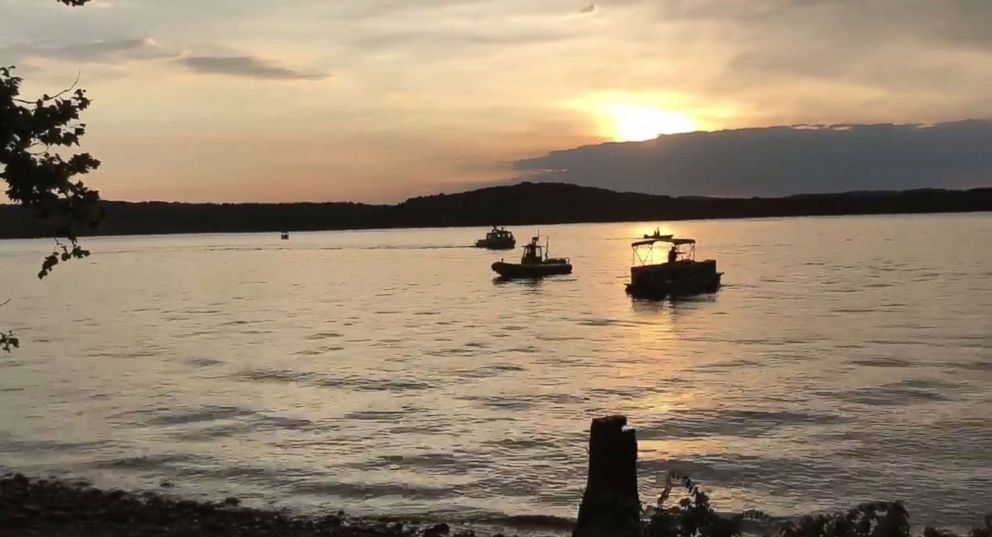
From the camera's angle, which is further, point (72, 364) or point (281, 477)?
point (72, 364)

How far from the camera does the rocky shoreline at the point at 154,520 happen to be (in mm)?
12422

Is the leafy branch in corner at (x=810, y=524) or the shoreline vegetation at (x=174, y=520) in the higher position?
the leafy branch in corner at (x=810, y=524)

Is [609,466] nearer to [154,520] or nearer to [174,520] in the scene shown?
[174,520]

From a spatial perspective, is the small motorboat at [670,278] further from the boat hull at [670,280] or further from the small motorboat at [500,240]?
the small motorboat at [500,240]

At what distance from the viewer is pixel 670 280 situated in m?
68.0

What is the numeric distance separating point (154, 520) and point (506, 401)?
14.0 m

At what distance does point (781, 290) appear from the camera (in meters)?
74.6

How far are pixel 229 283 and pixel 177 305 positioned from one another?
28878 millimetres

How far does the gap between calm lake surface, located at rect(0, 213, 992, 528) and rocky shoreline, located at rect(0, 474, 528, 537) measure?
133 cm

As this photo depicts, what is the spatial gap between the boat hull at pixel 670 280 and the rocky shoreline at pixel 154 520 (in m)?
53.4

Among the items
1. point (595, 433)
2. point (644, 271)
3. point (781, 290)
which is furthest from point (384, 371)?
point (781, 290)

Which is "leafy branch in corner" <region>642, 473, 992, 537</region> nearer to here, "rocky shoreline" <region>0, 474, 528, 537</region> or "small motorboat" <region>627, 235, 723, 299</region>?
"rocky shoreline" <region>0, 474, 528, 537</region>

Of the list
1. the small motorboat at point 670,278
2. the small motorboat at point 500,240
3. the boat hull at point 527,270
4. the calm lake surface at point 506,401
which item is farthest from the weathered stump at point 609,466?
the small motorboat at point 500,240

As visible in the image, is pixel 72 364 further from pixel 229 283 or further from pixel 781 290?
pixel 229 283
